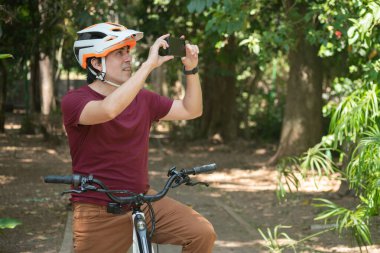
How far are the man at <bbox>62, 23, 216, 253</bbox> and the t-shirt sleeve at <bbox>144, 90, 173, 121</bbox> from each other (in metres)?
0.20

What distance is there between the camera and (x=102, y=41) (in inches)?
155

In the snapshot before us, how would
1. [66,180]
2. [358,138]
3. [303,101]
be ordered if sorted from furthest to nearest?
[303,101]
[358,138]
[66,180]

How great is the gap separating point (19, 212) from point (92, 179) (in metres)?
6.80

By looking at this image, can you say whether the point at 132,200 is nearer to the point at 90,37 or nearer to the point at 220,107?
the point at 90,37

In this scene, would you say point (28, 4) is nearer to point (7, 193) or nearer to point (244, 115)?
point (7, 193)

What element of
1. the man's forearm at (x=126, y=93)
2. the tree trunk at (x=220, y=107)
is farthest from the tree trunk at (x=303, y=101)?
the man's forearm at (x=126, y=93)

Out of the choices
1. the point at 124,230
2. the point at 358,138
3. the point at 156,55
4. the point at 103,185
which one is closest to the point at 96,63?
the point at 156,55

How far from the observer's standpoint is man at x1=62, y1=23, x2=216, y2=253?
12.8 ft

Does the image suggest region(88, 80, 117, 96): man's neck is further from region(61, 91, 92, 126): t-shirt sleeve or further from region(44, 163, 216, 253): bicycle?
region(44, 163, 216, 253): bicycle

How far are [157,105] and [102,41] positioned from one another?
55cm

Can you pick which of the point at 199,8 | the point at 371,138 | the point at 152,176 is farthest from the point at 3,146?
the point at 371,138

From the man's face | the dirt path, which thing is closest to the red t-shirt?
the man's face

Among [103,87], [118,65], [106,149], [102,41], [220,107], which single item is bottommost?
[220,107]

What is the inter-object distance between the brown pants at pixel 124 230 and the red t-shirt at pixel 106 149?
0.08 metres
